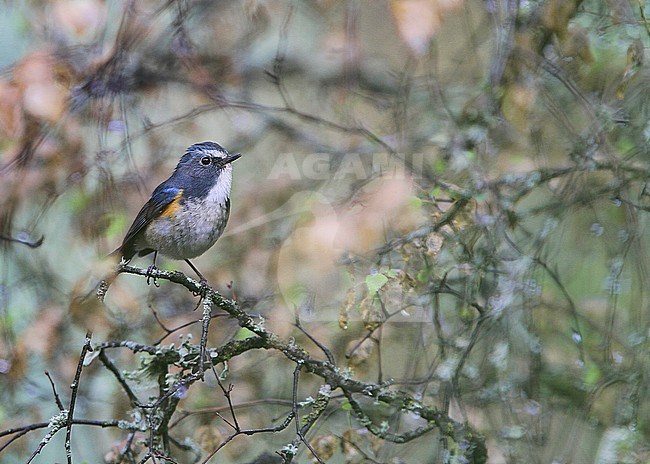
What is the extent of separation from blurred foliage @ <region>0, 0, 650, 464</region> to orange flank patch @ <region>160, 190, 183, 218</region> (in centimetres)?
43

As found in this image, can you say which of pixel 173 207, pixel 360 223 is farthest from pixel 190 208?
pixel 360 223

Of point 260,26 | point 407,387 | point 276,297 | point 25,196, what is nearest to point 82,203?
point 25,196

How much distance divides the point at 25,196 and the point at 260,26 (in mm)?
1630

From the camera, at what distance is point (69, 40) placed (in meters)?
3.71

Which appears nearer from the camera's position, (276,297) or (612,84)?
(612,84)

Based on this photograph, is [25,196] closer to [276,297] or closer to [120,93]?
[120,93]

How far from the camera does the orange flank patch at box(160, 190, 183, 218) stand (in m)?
2.59

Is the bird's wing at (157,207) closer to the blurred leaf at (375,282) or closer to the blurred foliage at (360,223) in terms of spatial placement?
the blurred foliage at (360,223)

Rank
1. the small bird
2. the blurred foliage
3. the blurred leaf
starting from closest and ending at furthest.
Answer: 1. the blurred leaf
2. the small bird
3. the blurred foliage

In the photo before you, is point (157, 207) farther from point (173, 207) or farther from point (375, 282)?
point (375, 282)

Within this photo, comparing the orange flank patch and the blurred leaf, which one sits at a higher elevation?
the orange flank patch

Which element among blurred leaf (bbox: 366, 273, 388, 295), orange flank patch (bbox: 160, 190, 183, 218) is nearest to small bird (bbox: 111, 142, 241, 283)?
orange flank patch (bbox: 160, 190, 183, 218)

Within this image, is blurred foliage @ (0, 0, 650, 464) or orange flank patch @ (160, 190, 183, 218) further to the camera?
blurred foliage @ (0, 0, 650, 464)

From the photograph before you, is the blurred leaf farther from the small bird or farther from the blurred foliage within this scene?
the small bird
